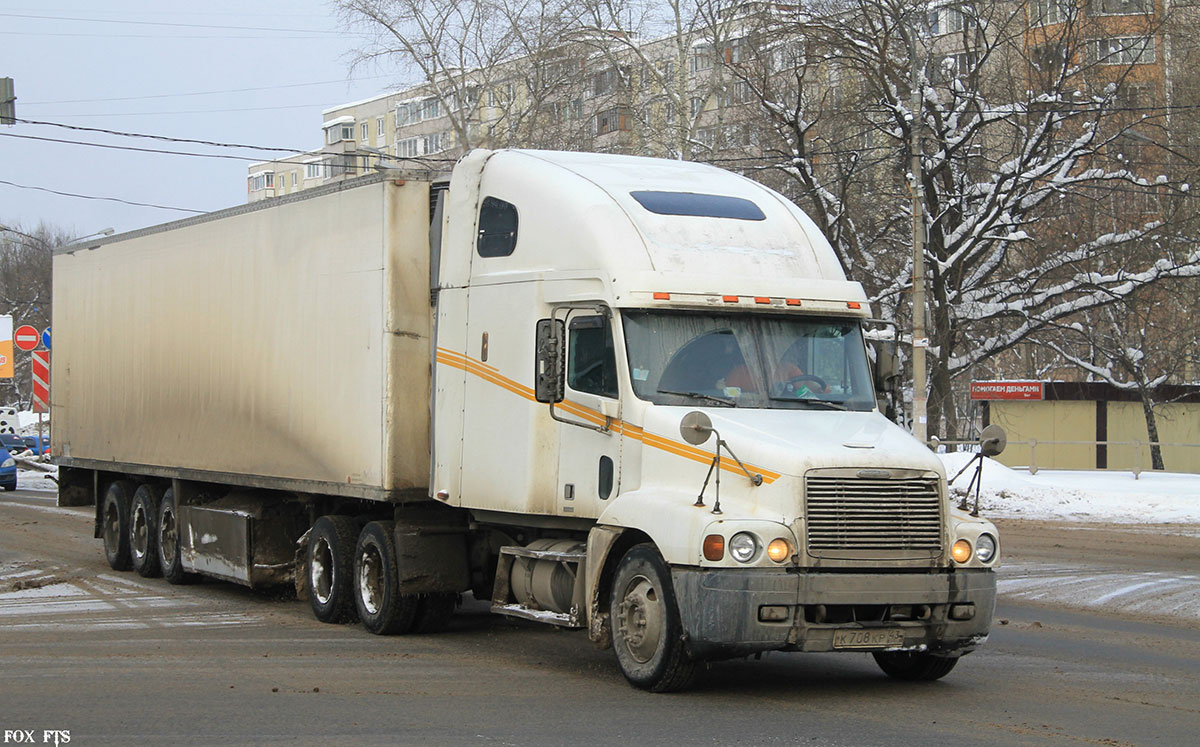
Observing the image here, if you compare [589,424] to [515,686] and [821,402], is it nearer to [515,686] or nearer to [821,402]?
[821,402]

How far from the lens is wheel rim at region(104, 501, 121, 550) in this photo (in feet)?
59.8

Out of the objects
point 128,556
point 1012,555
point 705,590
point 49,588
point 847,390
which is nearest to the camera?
point 705,590

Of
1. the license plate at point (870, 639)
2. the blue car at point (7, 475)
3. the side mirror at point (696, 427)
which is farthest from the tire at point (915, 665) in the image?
the blue car at point (7, 475)

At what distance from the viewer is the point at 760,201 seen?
11461 mm

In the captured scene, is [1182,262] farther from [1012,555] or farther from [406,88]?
[406,88]

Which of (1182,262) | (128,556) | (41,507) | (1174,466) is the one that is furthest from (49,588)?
(1174,466)

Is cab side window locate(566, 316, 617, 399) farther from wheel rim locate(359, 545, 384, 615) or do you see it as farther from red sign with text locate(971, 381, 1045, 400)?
red sign with text locate(971, 381, 1045, 400)

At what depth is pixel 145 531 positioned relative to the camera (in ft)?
57.0

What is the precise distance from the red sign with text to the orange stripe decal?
38.9 metres

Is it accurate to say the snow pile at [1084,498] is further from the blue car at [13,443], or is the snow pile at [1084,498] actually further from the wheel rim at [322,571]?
the blue car at [13,443]

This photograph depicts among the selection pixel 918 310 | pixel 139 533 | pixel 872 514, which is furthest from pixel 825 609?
pixel 918 310

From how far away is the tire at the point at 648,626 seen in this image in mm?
9430

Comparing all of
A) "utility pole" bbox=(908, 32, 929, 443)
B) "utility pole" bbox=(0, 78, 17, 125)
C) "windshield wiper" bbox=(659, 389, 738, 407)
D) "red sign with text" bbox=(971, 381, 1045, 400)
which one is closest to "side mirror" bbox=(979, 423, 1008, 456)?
"windshield wiper" bbox=(659, 389, 738, 407)

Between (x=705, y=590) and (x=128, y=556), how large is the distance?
35.9 feet
